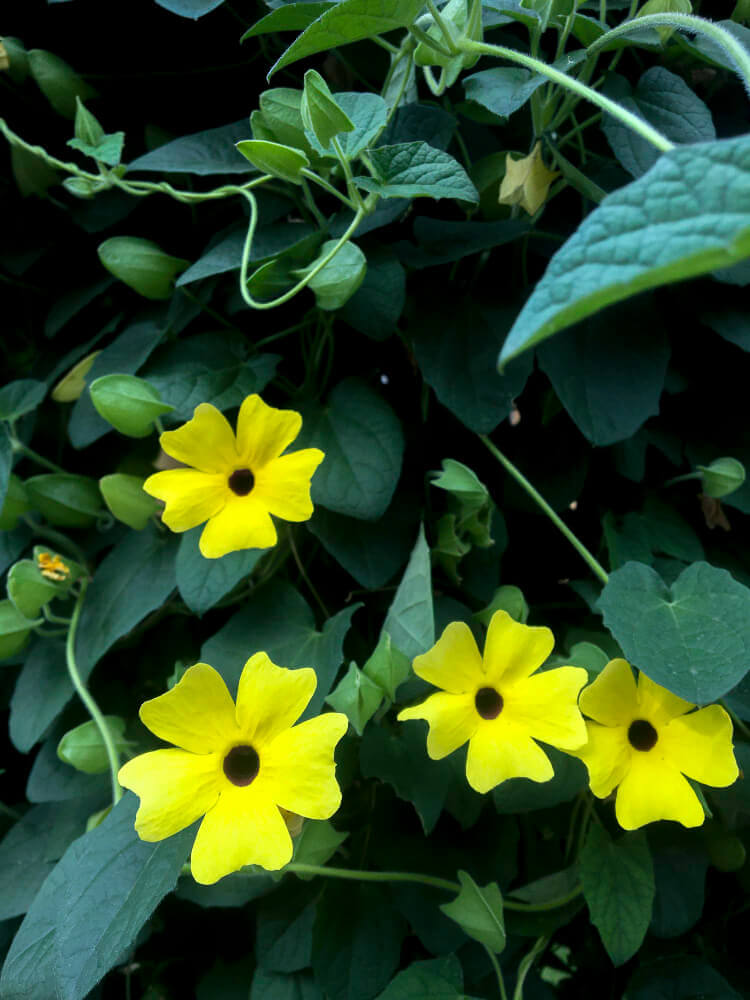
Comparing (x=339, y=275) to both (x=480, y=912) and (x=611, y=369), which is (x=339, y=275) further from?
(x=480, y=912)

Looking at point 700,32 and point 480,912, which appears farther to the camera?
point 480,912

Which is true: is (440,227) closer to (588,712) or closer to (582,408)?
(582,408)

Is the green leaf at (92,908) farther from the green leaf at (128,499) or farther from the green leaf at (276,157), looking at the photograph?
the green leaf at (276,157)

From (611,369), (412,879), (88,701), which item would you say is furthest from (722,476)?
(88,701)

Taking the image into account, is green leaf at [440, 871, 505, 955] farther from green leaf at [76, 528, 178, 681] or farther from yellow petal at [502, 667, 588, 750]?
green leaf at [76, 528, 178, 681]

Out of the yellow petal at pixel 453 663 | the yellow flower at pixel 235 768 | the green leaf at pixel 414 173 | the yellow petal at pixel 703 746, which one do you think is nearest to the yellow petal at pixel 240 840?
the yellow flower at pixel 235 768

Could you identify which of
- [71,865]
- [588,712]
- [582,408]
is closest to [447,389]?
[582,408]
